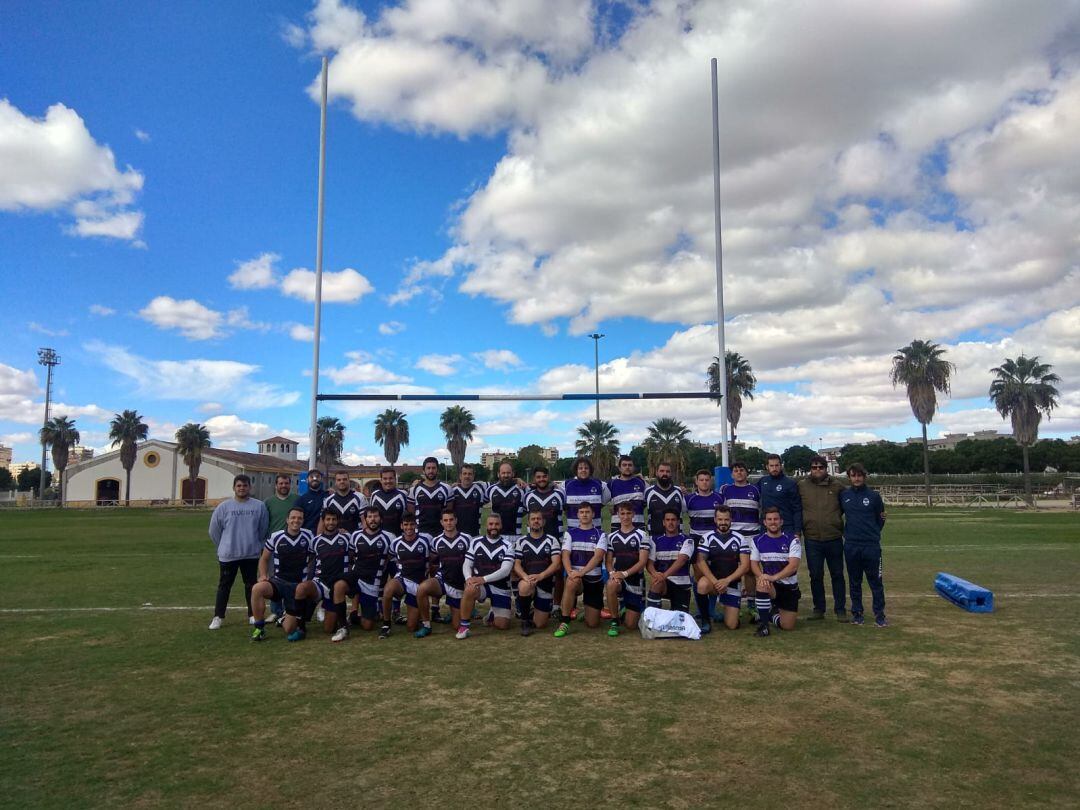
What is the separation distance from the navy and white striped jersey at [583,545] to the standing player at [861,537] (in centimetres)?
249

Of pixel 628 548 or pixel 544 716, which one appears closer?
pixel 544 716

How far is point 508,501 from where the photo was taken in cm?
794

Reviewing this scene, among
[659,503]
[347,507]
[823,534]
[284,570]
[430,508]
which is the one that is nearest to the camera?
[284,570]

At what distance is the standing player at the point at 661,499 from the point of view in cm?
752

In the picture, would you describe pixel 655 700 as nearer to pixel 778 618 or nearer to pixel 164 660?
pixel 778 618

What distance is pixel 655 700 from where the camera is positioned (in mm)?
4707

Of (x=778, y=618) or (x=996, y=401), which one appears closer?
(x=778, y=618)

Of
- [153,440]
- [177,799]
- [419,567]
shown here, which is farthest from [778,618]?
[153,440]

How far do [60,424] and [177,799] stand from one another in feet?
244

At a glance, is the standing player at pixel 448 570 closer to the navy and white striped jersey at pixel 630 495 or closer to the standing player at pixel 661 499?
the navy and white striped jersey at pixel 630 495

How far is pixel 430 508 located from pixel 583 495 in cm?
173

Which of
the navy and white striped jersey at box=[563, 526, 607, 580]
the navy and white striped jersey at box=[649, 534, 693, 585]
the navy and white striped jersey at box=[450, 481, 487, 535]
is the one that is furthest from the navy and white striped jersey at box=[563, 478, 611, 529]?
the navy and white striped jersey at box=[450, 481, 487, 535]

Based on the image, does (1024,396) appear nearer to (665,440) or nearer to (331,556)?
(665,440)

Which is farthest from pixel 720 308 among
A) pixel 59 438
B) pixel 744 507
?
pixel 59 438
